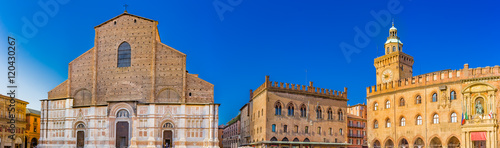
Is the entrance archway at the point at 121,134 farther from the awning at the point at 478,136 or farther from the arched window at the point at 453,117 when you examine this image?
the awning at the point at 478,136

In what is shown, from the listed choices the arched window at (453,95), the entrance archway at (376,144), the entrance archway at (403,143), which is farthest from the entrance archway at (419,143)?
the arched window at (453,95)

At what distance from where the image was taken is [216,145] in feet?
158

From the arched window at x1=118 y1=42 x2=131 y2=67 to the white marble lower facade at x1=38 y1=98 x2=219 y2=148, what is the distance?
4697mm

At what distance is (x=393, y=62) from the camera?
6531 centimetres

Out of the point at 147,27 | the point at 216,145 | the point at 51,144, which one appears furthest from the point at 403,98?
the point at 51,144

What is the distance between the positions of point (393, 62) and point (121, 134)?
1547 inches

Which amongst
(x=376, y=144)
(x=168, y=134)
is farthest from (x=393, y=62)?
(x=168, y=134)

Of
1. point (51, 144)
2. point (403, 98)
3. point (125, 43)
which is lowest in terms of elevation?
point (51, 144)

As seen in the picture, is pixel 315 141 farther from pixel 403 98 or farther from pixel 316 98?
pixel 403 98

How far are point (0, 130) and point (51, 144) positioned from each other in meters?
11.6

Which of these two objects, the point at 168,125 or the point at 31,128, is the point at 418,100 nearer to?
the point at 168,125

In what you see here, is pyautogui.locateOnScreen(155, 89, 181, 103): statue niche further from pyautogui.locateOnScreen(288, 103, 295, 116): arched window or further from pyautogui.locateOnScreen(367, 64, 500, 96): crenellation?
pyautogui.locateOnScreen(367, 64, 500, 96): crenellation

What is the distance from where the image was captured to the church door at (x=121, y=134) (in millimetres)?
49094

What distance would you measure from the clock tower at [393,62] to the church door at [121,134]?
124ft
